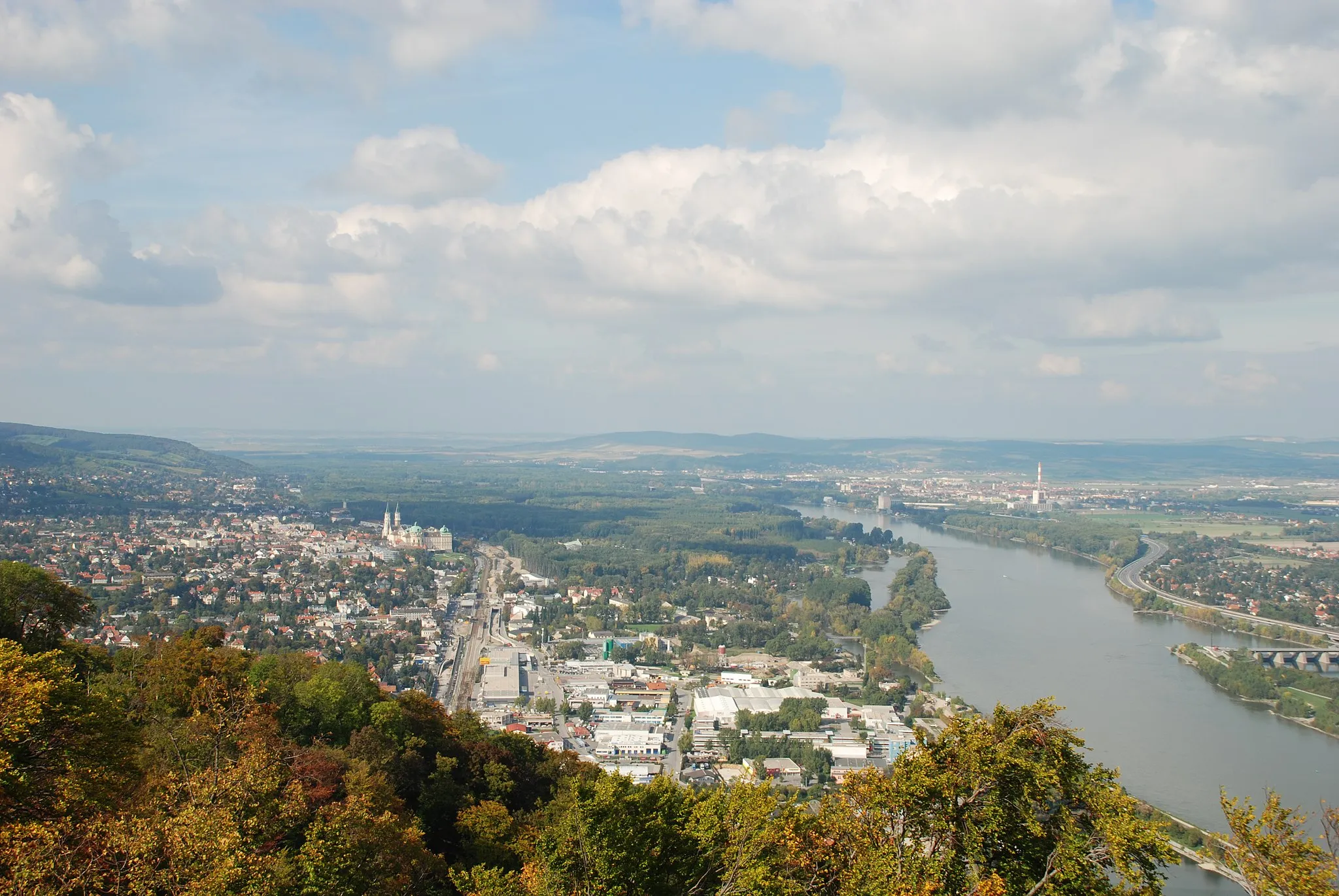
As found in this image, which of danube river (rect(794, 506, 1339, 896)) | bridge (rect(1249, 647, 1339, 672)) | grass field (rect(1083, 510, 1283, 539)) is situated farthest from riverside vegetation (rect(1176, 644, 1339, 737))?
grass field (rect(1083, 510, 1283, 539))

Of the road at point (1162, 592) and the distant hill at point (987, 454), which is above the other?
the distant hill at point (987, 454)

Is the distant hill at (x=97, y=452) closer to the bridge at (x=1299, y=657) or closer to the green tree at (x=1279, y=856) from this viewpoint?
the bridge at (x=1299, y=657)

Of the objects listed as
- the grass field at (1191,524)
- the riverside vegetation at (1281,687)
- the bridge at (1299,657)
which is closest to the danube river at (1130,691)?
the riverside vegetation at (1281,687)

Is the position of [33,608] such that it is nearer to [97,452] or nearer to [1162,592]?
[1162,592]

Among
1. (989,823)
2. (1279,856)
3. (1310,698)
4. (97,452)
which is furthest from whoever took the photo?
(97,452)

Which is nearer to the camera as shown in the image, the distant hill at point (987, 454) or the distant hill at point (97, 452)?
the distant hill at point (97, 452)

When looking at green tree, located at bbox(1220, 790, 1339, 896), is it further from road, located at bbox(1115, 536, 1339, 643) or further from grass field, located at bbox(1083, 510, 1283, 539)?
grass field, located at bbox(1083, 510, 1283, 539)

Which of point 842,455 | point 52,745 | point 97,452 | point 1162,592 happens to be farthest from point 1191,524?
point 97,452
